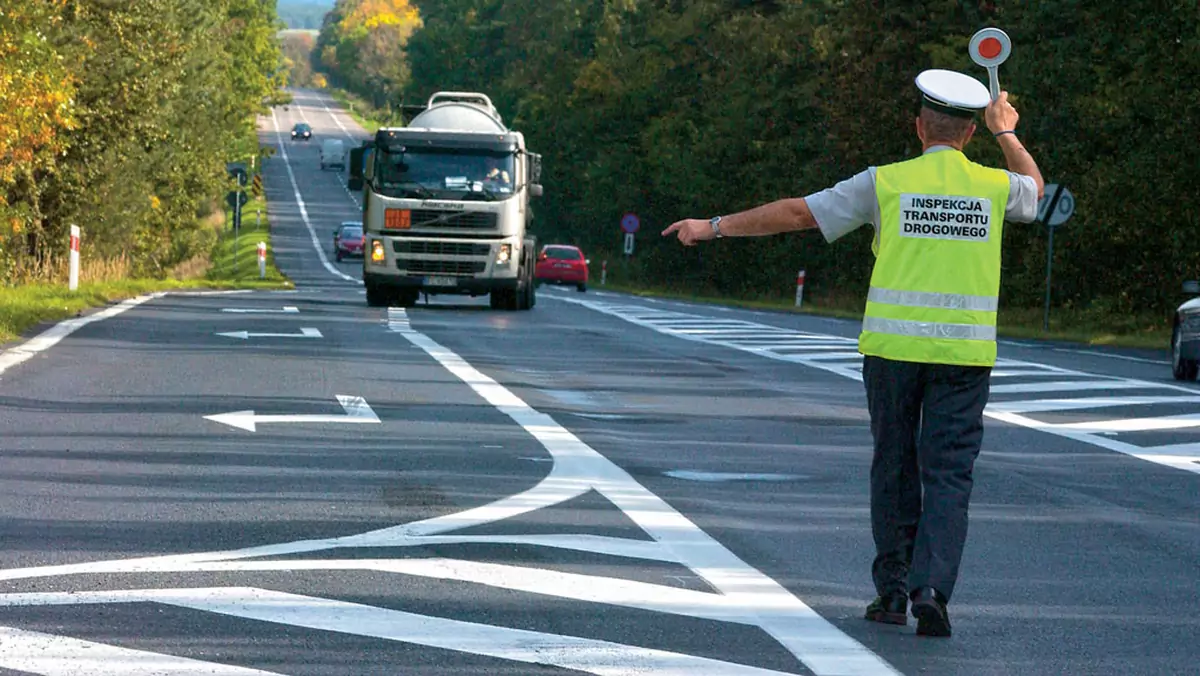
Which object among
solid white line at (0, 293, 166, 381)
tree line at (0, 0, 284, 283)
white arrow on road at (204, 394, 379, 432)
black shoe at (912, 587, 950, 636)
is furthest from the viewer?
tree line at (0, 0, 284, 283)

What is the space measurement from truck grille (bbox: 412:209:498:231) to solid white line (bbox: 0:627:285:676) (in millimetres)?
25264

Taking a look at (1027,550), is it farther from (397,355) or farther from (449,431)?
(397,355)

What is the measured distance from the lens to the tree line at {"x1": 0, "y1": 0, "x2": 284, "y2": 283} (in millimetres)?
31906

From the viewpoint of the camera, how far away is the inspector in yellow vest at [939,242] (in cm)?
698

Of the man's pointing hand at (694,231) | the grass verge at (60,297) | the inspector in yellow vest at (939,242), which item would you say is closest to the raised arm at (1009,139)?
the inspector in yellow vest at (939,242)

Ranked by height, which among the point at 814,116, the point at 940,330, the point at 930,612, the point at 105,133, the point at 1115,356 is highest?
the point at 814,116

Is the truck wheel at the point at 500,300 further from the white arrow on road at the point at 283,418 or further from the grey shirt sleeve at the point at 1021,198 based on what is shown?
the grey shirt sleeve at the point at 1021,198

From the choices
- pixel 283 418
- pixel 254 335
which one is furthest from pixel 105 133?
pixel 283 418

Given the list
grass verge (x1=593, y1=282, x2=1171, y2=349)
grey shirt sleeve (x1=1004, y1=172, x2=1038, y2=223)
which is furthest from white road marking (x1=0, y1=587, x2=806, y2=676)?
grass verge (x1=593, y1=282, x2=1171, y2=349)

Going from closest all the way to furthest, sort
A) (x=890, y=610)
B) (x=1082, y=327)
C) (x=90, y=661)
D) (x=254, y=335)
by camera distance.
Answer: (x=90, y=661) < (x=890, y=610) < (x=254, y=335) < (x=1082, y=327)

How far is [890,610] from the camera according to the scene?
22.6 ft

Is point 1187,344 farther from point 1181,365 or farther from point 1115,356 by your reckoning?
point 1115,356

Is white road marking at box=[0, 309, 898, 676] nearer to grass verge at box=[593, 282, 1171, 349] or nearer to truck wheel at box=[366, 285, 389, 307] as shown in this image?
truck wheel at box=[366, 285, 389, 307]

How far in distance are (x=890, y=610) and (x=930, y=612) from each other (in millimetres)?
245
